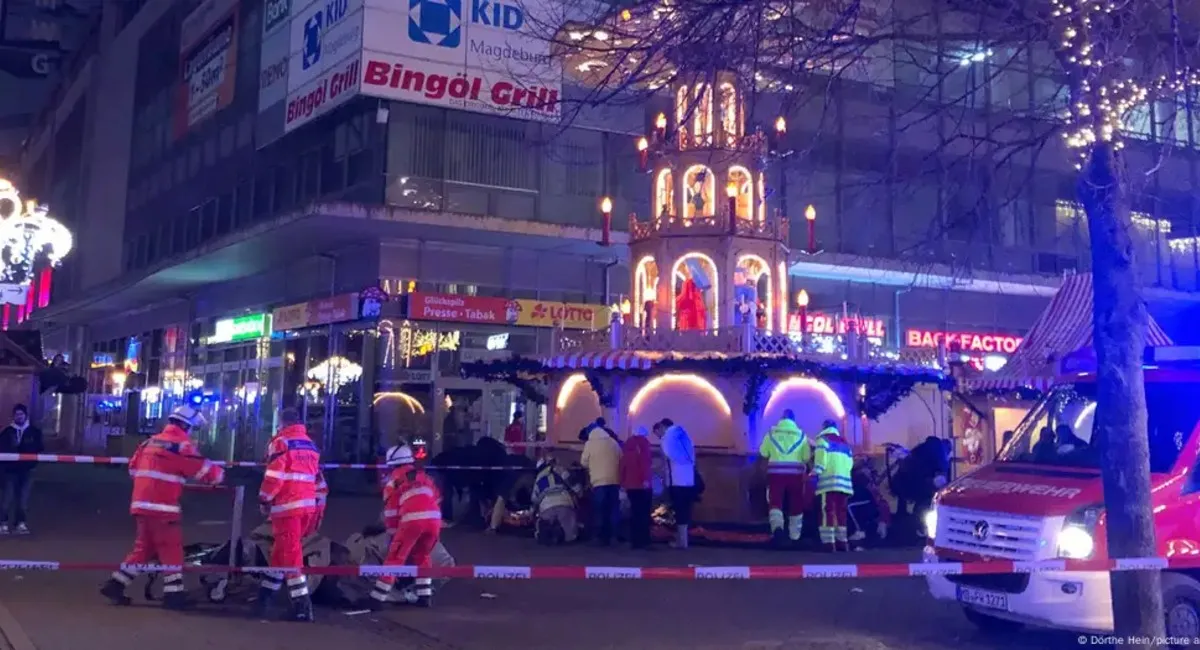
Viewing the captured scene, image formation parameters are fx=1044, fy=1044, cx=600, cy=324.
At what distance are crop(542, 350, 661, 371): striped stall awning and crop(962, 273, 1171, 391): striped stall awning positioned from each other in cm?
862

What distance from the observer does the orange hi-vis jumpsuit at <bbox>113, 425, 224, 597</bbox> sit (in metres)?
9.13

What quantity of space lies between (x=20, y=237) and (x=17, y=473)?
5.97 m

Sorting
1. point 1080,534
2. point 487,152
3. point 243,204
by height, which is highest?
point 487,152

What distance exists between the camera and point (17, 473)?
581 inches

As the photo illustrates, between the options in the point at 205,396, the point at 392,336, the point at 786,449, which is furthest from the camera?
the point at 205,396

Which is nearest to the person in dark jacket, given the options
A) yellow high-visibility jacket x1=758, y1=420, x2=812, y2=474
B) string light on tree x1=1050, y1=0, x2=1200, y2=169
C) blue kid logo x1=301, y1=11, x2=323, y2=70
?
yellow high-visibility jacket x1=758, y1=420, x2=812, y2=474

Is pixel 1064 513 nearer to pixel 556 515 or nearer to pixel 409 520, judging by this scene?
pixel 409 520

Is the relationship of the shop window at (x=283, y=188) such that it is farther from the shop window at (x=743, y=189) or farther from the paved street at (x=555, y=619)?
the paved street at (x=555, y=619)

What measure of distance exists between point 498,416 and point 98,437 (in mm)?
27322

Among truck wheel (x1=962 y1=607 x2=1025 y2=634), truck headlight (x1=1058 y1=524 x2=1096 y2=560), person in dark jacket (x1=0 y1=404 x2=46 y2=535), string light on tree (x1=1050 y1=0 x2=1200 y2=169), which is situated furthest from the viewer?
person in dark jacket (x1=0 y1=404 x2=46 y2=535)

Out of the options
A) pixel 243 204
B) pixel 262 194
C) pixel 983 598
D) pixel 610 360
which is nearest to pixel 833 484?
pixel 610 360

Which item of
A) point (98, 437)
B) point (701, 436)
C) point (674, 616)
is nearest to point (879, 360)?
point (701, 436)

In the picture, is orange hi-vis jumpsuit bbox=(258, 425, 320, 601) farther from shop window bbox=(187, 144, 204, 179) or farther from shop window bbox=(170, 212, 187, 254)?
shop window bbox=(170, 212, 187, 254)

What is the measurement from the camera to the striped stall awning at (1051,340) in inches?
807
